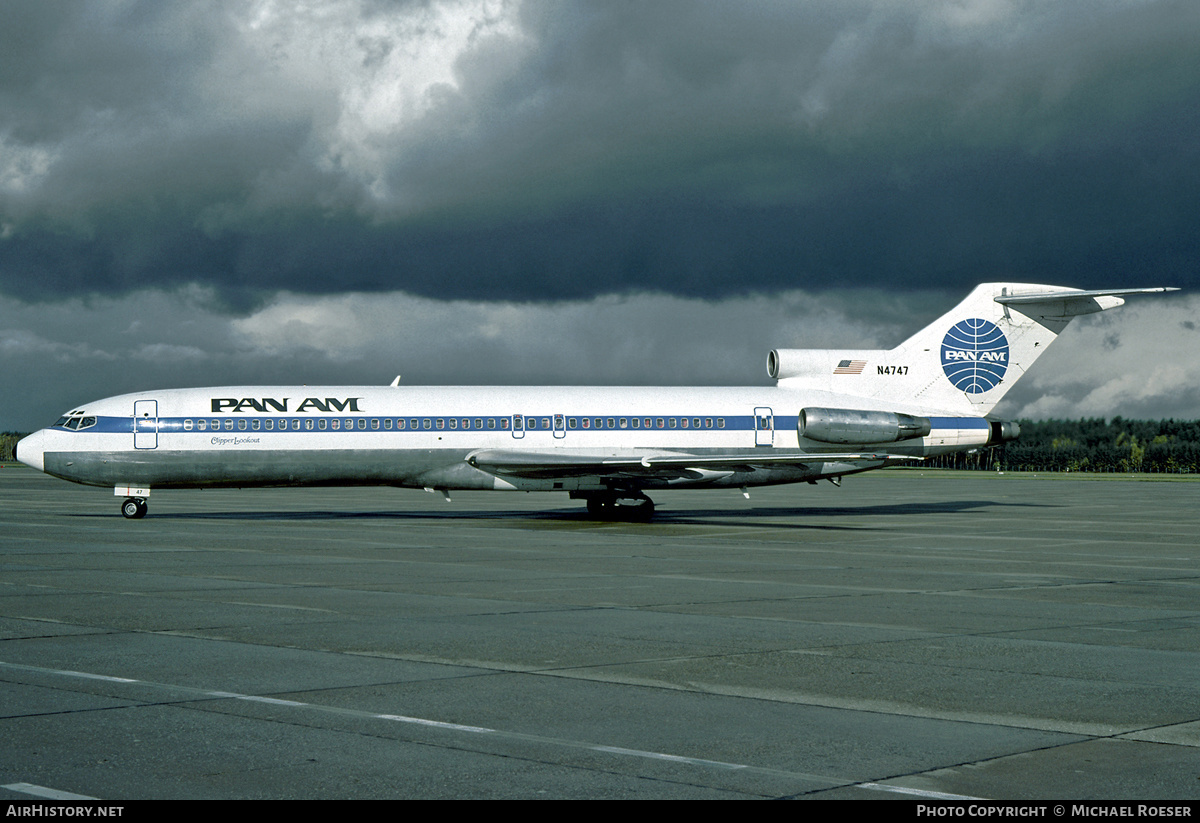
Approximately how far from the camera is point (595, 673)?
10516 millimetres

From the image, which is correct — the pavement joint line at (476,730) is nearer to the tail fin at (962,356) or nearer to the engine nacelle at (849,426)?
the engine nacelle at (849,426)

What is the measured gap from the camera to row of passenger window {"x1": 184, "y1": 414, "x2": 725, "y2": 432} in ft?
107

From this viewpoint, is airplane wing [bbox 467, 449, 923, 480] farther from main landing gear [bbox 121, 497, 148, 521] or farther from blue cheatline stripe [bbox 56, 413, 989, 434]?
main landing gear [bbox 121, 497, 148, 521]

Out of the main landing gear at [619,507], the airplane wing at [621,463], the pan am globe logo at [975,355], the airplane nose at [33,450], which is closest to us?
the airplane wing at [621,463]

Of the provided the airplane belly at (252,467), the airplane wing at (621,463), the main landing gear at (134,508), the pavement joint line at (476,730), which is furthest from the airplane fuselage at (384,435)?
the pavement joint line at (476,730)

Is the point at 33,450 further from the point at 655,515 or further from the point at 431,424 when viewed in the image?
the point at 655,515

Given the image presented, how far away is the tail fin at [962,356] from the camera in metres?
37.8

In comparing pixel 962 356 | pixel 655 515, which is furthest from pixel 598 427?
pixel 962 356

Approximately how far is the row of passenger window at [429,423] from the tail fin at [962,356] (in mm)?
4580

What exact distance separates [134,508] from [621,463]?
46.3 ft

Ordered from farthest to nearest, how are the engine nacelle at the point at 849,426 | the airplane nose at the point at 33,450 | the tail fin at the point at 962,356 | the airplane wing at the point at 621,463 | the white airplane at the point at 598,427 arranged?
the tail fin at the point at 962,356
the engine nacelle at the point at 849,426
the airplane nose at the point at 33,450
the white airplane at the point at 598,427
the airplane wing at the point at 621,463

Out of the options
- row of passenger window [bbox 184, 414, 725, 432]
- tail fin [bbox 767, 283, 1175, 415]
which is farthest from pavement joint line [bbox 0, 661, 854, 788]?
tail fin [bbox 767, 283, 1175, 415]

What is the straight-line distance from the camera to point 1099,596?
16.8 m

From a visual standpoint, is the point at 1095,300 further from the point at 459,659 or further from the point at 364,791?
the point at 364,791
